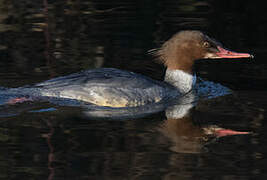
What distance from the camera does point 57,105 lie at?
7.68m

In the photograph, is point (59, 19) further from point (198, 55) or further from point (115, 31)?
point (198, 55)

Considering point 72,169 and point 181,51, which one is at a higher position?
point 181,51

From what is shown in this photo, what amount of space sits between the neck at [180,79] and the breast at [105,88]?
70 centimetres

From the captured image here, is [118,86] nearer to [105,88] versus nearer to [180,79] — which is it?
[105,88]

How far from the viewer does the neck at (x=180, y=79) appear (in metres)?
8.60

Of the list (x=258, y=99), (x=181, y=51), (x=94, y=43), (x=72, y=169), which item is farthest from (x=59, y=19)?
(x=72, y=169)

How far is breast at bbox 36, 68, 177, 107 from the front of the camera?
769cm

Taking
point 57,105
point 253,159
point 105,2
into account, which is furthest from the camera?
point 105,2

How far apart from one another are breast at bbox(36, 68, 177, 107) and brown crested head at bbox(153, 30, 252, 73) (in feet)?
2.52

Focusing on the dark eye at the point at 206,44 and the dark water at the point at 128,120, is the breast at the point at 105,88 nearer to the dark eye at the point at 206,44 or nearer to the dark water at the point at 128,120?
the dark water at the point at 128,120

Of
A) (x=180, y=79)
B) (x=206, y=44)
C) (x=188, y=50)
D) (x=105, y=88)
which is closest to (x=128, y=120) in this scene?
(x=105, y=88)

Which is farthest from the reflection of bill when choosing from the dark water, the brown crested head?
the brown crested head

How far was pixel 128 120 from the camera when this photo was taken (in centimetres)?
730

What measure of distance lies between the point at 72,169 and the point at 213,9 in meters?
8.65
